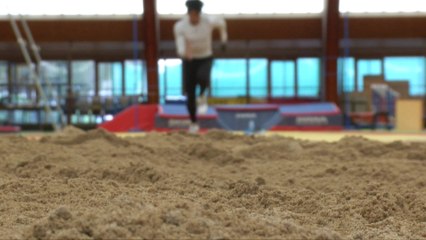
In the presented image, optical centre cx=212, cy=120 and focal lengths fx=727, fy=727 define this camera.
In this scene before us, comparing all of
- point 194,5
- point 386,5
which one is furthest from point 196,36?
point 386,5

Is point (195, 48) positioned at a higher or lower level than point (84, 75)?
higher

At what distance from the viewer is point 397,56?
25.0 m

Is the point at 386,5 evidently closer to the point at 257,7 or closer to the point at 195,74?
the point at 257,7

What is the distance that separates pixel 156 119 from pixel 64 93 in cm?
1227

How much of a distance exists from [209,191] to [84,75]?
2316 cm

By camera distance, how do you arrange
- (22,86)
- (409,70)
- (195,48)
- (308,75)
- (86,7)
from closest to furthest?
(195,48), (86,7), (22,86), (409,70), (308,75)

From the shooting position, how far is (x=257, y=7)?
24.4 metres

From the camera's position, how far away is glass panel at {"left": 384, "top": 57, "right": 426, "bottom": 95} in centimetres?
2486

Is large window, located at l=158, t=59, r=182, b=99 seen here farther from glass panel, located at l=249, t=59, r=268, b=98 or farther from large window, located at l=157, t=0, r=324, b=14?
glass panel, located at l=249, t=59, r=268, b=98

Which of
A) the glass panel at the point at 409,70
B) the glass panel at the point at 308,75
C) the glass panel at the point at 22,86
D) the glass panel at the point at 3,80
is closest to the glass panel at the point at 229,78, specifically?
the glass panel at the point at 308,75

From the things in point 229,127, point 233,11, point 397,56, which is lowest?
point 229,127

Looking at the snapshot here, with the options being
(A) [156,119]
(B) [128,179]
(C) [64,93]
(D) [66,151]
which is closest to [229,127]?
(A) [156,119]

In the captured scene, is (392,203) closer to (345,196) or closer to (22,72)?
(345,196)

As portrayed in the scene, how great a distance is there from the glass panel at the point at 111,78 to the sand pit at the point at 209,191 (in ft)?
64.3
